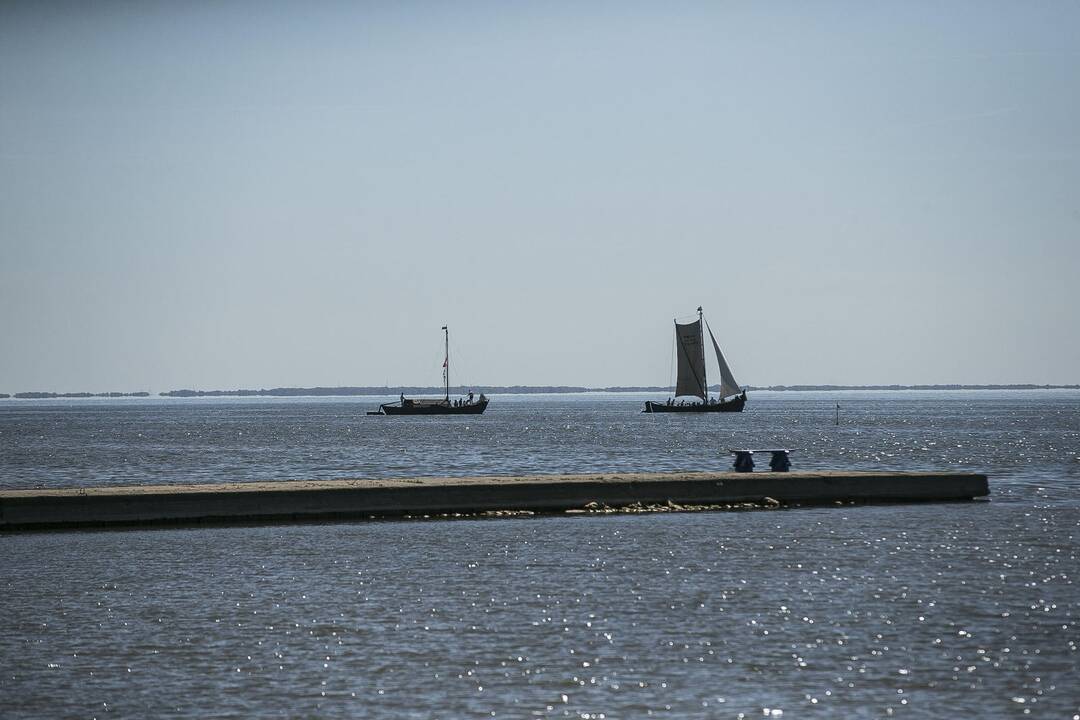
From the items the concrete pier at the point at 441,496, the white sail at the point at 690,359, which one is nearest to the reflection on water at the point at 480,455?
the concrete pier at the point at 441,496

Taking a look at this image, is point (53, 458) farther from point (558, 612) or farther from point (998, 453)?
point (558, 612)

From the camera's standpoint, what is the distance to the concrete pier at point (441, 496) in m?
37.1

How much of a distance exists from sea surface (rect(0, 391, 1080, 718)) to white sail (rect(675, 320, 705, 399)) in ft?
456

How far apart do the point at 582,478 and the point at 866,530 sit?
10.4m

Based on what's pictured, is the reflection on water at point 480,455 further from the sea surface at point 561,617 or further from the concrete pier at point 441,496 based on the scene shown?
the sea surface at point 561,617

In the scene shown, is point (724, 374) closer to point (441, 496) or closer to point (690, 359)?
point (690, 359)

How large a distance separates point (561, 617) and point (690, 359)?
16480cm

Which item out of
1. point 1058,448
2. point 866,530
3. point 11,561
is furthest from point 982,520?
point 1058,448

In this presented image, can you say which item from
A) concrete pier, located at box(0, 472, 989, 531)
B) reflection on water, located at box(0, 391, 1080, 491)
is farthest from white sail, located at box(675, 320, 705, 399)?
concrete pier, located at box(0, 472, 989, 531)

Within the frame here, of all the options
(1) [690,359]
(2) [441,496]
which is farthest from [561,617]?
(1) [690,359]

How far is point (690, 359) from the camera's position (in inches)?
7298

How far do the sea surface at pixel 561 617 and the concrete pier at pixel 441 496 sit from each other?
1.08 meters

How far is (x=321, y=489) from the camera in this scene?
39969 millimetres

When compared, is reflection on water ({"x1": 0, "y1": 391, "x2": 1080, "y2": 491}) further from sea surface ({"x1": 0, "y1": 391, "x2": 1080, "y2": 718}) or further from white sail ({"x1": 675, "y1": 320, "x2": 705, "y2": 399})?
white sail ({"x1": 675, "y1": 320, "x2": 705, "y2": 399})
